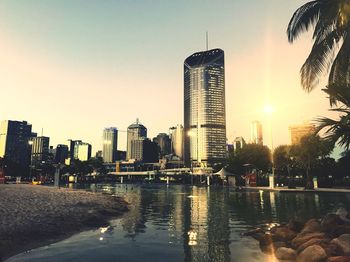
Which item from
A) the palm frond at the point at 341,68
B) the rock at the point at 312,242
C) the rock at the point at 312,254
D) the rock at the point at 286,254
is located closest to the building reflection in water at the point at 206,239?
the rock at the point at 286,254

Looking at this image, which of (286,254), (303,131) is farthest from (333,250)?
(303,131)

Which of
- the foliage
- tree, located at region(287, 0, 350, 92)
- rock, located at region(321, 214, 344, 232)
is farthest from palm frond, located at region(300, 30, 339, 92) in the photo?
the foliage

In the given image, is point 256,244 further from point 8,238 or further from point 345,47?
point 8,238

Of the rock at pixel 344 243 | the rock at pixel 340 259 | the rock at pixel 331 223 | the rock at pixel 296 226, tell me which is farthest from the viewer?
the rock at pixel 296 226

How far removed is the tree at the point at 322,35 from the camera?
15.8 m

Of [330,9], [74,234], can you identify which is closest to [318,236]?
[330,9]

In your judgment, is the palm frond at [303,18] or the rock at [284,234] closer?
the rock at [284,234]

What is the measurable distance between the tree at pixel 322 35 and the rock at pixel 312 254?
8126mm

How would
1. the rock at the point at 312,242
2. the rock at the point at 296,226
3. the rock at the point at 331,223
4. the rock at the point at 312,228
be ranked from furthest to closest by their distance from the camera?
the rock at the point at 296,226 < the rock at the point at 312,228 < the rock at the point at 331,223 < the rock at the point at 312,242

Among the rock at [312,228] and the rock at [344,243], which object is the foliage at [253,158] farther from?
the rock at [344,243]

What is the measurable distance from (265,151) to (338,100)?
297 feet

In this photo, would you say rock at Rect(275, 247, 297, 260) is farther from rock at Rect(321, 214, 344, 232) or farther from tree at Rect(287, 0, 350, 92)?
tree at Rect(287, 0, 350, 92)

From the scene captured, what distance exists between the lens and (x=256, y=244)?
14.8 m

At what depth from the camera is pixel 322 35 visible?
17281mm
